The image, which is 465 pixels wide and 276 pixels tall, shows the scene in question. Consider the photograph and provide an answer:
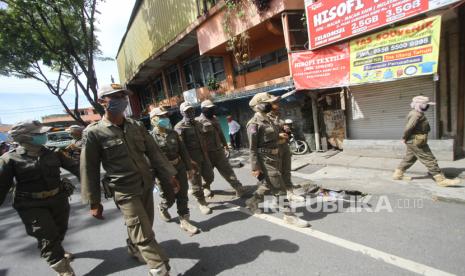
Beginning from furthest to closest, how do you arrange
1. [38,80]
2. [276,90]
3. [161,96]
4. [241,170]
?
[161,96], [38,80], [276,90], [241,170]

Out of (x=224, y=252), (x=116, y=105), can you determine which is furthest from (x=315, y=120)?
(x=116, y=105)

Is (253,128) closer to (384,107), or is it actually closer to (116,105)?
(116,105)

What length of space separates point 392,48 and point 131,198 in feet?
20.5

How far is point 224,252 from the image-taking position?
3.17 meters

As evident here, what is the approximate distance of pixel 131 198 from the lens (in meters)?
2.57

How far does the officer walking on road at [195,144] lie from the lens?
14.6 ft

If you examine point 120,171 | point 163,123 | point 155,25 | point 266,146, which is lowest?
point 266,146

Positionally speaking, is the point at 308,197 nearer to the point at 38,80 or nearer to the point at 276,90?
the point at 276,90

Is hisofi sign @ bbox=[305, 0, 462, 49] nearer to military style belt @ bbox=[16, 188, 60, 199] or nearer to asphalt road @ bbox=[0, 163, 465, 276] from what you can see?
asphalt road @ bbox=[0, 163, 465, 276]

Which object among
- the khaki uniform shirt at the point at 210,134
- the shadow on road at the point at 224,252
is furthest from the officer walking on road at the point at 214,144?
the shadow on road at the point at 224,252

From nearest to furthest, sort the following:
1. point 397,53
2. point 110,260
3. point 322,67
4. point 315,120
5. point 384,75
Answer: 1. point 110,260
2. point 397,53
3. point 384,75
4. point 322,67
5. point 315,120

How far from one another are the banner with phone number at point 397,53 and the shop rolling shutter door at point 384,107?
760 mm

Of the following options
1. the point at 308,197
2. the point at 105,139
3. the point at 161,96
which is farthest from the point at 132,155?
the point at 161,96

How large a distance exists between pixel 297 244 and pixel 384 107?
544cm
